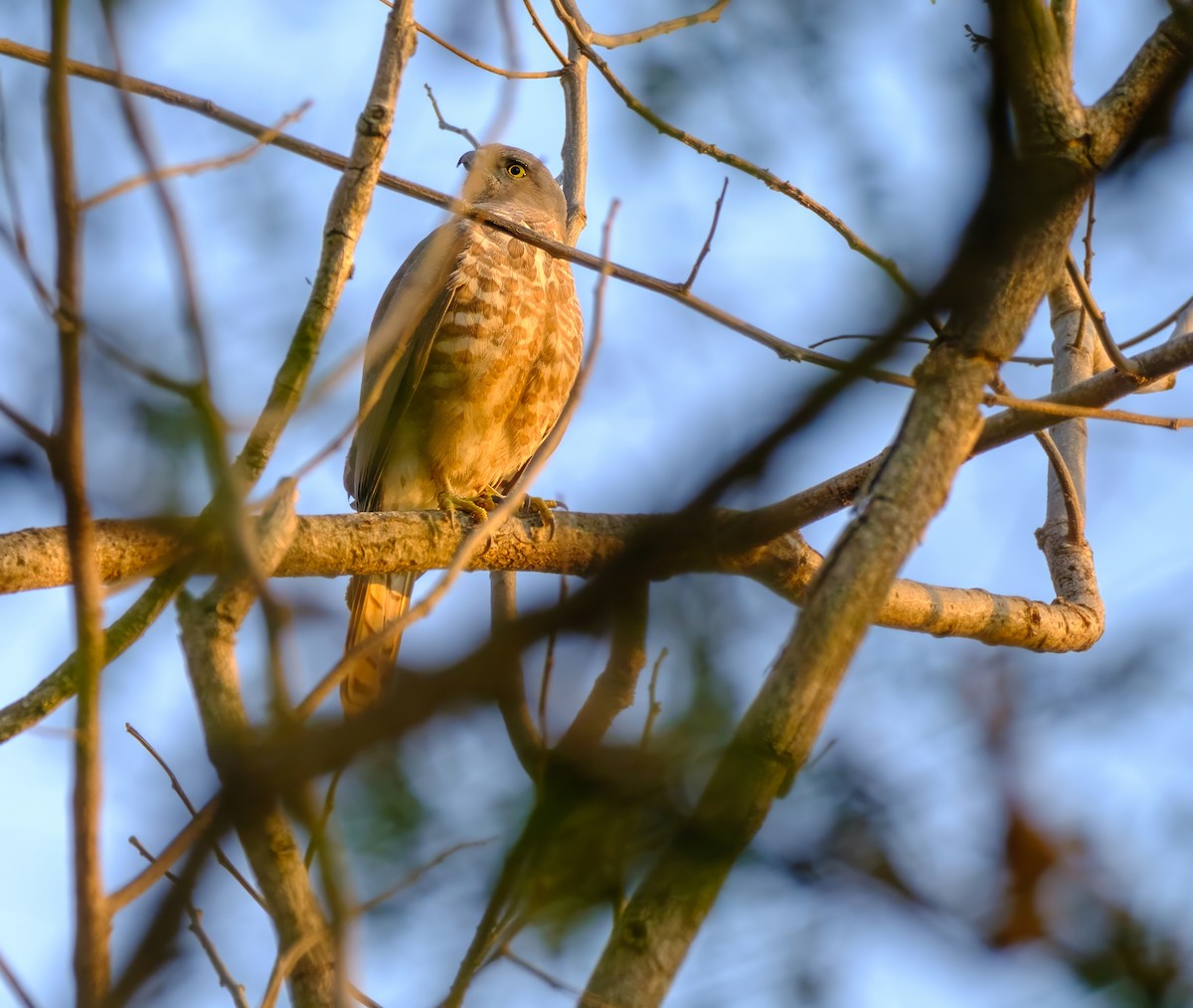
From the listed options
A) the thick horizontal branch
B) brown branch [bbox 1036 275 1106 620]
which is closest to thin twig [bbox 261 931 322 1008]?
the thick horizontal branch

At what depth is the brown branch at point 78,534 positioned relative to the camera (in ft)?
5.14

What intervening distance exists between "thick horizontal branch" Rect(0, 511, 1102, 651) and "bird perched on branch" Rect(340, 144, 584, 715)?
139 cm

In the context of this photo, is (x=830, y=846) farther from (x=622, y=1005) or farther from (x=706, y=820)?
(x=622, y=1005)

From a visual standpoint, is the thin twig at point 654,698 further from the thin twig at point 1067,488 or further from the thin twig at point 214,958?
the thin twig at point 1067,488

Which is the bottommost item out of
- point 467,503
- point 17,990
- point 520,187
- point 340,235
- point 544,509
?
point 17,990

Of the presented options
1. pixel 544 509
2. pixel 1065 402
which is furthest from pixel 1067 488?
pixel 544 509

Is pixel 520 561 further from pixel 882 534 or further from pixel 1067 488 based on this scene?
pixel 882 534

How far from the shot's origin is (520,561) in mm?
4246

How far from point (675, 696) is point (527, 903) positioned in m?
0.33

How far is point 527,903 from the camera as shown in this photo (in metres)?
1.65

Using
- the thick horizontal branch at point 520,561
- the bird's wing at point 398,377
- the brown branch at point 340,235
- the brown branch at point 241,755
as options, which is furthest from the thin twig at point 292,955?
the bird's wing at point 398,377

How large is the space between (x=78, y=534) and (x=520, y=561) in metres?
2.70

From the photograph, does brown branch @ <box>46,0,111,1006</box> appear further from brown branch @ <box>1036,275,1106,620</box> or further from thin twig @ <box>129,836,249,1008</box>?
brown branch @ <box>1036,275,1106,620</box>

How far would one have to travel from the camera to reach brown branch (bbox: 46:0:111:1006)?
61.6 inches
